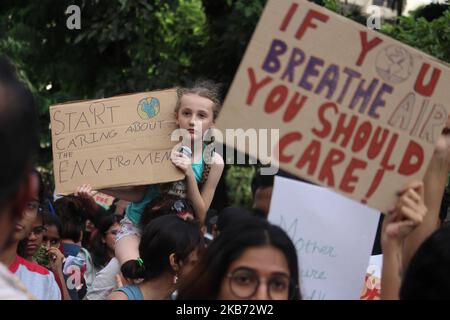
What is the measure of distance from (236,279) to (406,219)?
60 centimetres

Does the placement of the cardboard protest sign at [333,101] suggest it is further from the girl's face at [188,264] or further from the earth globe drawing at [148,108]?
the earth globe drawing at [148,108]

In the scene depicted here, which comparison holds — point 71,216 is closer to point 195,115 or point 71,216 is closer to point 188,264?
point 195,115

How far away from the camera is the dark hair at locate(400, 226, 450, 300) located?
2.33 meters

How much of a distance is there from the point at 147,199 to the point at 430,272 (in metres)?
2.35

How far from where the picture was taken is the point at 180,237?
361 centimetres

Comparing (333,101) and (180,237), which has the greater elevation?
(333,101)

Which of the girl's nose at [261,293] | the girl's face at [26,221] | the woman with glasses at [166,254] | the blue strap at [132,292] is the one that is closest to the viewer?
the girl's nose at [261,293]

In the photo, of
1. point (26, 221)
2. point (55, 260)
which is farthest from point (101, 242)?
point (26, 221)

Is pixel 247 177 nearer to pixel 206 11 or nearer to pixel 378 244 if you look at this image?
pixel 206 11

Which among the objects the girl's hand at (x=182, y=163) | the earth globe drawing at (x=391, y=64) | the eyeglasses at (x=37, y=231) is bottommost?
the eyeglasses at (x=37, y=231)

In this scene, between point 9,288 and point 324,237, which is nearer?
point 9,288

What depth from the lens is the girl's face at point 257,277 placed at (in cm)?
247

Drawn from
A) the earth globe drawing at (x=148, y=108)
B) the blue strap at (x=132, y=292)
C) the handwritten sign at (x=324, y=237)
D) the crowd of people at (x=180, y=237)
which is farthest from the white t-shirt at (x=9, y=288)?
the earth globe drawing at (x=148, y=108)
